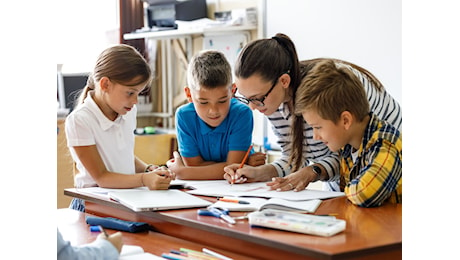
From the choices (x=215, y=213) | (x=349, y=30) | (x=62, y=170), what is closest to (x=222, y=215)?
A: (x=215, y=213)

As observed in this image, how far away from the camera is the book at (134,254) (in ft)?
4.60

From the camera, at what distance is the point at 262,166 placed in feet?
7.06

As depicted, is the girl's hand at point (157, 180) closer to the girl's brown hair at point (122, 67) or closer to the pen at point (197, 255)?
the girl's brown hair at point (122, 67)

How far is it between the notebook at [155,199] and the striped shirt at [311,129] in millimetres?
457

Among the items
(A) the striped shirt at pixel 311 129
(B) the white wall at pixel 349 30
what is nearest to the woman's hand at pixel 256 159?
(A) the striped shirt at pixel 311 129

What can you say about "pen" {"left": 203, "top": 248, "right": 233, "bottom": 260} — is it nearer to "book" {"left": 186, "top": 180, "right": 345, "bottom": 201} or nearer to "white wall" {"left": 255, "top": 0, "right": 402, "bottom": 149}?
"book" {"left": 186, "top": 180, "right": 345, "bottom": 201}

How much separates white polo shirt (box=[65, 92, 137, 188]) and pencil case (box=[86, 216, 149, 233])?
1.32 ft

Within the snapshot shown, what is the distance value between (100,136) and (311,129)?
75 cm

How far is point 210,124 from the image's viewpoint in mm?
2301

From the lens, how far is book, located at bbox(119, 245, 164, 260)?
4.60 ft

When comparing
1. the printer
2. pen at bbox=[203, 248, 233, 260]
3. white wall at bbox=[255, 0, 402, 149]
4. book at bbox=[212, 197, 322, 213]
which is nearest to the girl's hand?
book at bbox=[212, 197, 322, 213]
